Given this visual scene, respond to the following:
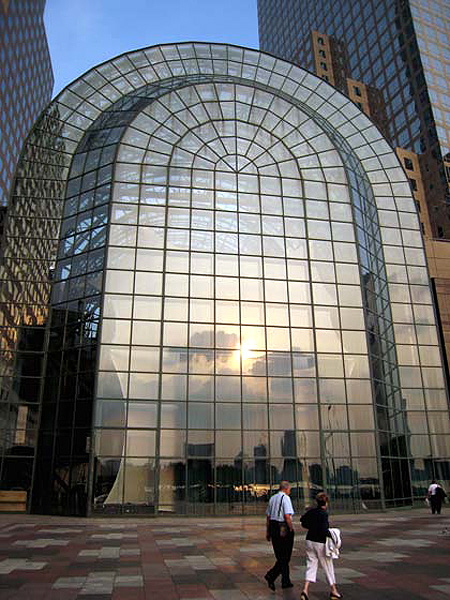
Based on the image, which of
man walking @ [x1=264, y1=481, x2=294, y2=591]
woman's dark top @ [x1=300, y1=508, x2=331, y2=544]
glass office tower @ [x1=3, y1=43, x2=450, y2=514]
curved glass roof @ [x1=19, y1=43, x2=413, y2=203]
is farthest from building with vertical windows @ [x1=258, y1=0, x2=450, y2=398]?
woman's dark top @ [x1=300, y1=508, x2=331, y2=544]

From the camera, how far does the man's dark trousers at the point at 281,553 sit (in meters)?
7.95

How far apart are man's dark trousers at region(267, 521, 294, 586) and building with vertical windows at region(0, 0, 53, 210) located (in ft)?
175

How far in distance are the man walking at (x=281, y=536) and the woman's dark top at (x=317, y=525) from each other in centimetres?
50

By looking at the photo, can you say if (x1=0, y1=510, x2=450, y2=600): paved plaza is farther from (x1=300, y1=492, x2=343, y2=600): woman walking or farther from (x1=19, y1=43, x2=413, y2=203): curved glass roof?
(x1=19, y1=43, x2=413, y2=203): curved glass roof

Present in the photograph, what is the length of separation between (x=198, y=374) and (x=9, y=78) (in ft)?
181

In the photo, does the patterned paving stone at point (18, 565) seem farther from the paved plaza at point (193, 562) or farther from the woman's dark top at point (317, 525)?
the woman's dark top at point (317, 525)

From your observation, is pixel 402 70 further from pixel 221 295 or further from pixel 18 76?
pixel 221 295

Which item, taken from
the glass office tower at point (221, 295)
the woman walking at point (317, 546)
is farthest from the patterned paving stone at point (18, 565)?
the glass office tower at point (221, 295)

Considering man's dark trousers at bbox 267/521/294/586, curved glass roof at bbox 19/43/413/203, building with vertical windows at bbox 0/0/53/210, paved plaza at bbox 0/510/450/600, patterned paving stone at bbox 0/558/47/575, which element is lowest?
paved plaza at bbox 0/510/450/600

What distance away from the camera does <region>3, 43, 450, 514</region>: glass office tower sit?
75.2ft

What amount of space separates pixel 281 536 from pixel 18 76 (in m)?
72.5

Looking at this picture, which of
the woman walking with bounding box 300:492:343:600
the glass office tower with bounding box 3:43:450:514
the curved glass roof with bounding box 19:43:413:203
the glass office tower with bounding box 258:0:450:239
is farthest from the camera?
the glass office tower with bounding box 258:0:450:239

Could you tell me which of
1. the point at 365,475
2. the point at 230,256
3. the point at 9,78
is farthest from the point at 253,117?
the point at 9,78

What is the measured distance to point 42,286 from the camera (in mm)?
27062
